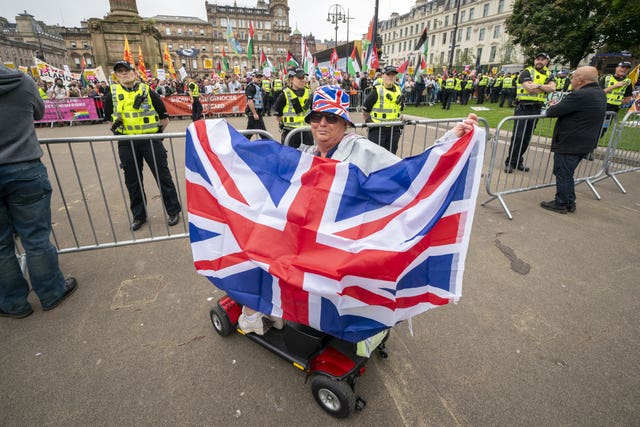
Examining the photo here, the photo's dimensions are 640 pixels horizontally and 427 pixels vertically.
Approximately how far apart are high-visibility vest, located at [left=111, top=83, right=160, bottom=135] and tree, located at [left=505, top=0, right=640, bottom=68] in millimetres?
24723

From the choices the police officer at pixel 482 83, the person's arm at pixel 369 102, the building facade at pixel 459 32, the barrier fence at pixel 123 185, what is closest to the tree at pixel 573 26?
the police officer at pixel 482 83

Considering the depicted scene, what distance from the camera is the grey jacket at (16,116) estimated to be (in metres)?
2.53

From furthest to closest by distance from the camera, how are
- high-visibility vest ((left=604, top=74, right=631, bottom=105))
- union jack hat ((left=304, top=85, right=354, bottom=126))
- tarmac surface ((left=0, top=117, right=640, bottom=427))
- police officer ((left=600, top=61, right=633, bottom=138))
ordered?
high-visibility vest ((left=604, top=74, right=631, bottom=105)), police officer ((left=600, top=61, right=633, bottom=138)), union jack hat ((left=304, top=85, right=354, bottom=126)), tarmac surface ((left=0, top=117, right=640, bottom=427))

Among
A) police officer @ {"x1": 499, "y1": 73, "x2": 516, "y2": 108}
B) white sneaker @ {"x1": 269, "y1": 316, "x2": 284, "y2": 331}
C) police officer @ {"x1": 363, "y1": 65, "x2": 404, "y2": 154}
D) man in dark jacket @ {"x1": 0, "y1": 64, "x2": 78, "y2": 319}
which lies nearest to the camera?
white sneaker @ {"x1": 269, "y1": 316, "x2": 284, "y2": 331}

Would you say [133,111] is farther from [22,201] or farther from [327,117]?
[327,117]

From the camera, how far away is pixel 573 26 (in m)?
23.4

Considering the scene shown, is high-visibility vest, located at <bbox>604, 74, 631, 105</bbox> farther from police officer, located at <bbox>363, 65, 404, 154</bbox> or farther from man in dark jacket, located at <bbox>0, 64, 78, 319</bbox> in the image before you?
man in dark jacket, located at <bbox>0, 64, 78, 319</bbox>

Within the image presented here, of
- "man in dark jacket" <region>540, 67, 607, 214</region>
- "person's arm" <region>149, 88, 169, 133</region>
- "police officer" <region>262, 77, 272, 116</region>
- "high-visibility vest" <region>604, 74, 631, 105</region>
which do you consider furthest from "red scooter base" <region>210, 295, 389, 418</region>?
"police officer" <region>262, 77, 272, 116</region>

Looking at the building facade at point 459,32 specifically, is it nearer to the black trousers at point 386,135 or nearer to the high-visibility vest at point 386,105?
the high-visibility vest at point 386,105

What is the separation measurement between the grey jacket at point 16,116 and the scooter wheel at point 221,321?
1.94 metres

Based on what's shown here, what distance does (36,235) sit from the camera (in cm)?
A: 289

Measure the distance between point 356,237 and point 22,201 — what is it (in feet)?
9.16

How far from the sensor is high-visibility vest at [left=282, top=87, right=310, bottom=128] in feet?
22.8

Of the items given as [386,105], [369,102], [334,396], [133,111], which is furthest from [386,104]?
[334,396]
